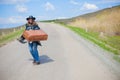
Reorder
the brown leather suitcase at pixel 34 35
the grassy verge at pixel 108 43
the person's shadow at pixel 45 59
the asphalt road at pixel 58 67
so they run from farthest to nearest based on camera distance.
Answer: the grassy verge at pixel 108 43
the person's shadow at pixel 45 59
the brown leather suitcase at pixel 34 35
the asphalt road at pixel 58 67

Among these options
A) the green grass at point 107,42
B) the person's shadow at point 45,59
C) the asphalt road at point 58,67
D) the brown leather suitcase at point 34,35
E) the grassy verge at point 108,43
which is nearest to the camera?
the asphalt road at point 58,67

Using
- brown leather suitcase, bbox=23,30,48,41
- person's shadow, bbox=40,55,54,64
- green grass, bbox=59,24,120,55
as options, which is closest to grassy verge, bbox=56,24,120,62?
green grass, bbox=59,24,120,55

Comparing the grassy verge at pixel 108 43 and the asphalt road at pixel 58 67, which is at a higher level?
the asphalt road at pixel 58 67


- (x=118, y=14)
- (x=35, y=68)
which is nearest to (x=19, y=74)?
(x=35, y=68)

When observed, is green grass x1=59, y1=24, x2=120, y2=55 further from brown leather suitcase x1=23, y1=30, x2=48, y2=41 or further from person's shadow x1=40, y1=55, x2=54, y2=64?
brown leather suitcase x1=23, y1=30, x2=48, y2=41

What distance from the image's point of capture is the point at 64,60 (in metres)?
13.0

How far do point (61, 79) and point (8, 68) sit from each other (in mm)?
2977

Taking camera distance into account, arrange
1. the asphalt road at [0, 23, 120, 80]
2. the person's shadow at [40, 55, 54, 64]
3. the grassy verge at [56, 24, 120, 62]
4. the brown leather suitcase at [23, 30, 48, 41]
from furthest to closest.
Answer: the grassy verge at [56, 24, 120, 62]
the person's shadow at [40, 55, 54, 64]
the brown leather suitcase at [23, 30, 48, 41]
the asphalt road at [0, 23, 120, 80]

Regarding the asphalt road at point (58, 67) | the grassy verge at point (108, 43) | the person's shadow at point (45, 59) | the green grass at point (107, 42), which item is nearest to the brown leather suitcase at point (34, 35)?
the asphalt road at point (58, 67)

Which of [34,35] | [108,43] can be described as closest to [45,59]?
[34,35]

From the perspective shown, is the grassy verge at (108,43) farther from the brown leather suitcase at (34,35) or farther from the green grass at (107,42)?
the brown leather suitcase at (34,35)

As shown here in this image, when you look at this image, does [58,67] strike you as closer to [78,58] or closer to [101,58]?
→ [78,58]

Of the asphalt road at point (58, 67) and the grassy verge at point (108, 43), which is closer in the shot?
the asphalt road at point (58, 67)

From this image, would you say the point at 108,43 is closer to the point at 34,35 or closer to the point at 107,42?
the point at 107,42
